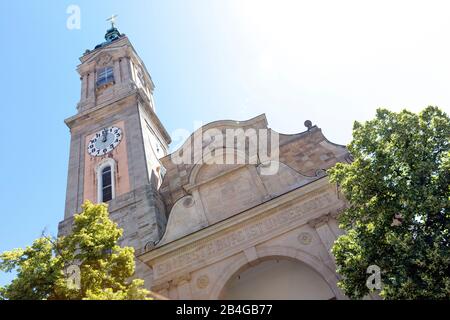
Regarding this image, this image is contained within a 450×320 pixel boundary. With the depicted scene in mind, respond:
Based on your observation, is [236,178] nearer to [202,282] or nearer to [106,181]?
[202,282]

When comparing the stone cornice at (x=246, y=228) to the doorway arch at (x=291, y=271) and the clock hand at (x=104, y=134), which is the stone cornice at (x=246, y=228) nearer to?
the doorway arch at (x=291, y=271)

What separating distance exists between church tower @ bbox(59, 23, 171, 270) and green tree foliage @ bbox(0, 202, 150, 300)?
18.8ft

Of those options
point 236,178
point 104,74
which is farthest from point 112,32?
point 236,178

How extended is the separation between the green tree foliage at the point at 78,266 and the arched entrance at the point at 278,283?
5.70 metres

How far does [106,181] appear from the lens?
2469cm

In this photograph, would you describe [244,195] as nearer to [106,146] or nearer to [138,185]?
[138,185]

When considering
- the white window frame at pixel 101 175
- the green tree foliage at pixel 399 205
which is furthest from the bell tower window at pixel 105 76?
the green tree foliage at pixel 399 205

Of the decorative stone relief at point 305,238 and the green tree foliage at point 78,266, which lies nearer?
the green tree foliage at point 78,266

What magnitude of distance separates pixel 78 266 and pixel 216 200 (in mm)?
8239

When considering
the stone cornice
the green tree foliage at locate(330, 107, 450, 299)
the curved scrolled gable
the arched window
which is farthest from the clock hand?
the green tree foliage at locate(330, 107, 450, 299)

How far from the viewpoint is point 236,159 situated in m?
20.5

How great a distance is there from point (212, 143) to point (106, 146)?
26.6 feet

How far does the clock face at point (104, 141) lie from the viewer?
85.8ft

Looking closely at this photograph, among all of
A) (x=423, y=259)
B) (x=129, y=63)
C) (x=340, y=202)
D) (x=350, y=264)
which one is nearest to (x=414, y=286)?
(x=423, y=259)
